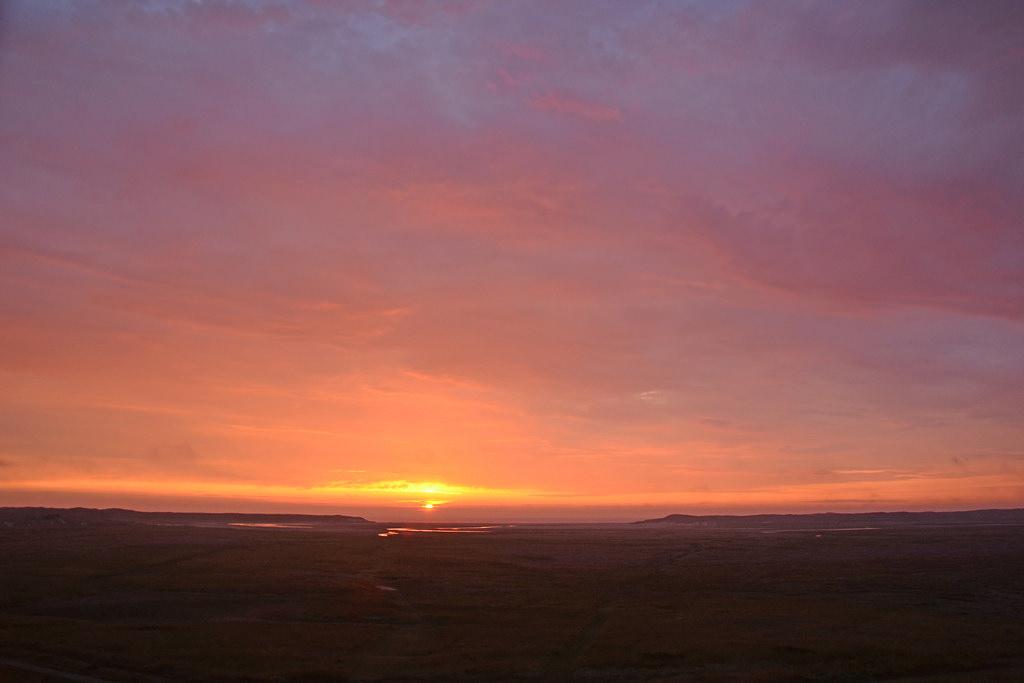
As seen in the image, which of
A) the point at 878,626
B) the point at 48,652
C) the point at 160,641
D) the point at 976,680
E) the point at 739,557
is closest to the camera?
the point at 976,680

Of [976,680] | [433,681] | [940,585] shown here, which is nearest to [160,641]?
[433,681]

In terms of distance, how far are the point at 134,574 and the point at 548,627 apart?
35.9 meters

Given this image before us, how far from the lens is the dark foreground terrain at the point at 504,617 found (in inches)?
1164

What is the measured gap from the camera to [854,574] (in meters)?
59.3

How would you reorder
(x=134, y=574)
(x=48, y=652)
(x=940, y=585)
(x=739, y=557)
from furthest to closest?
(x=739, y=557) → (x=134, y=574) → (x=940, y=585) → (x=48, y=652)

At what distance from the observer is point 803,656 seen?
1225 inches

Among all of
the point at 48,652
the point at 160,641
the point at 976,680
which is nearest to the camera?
the point at 976,680

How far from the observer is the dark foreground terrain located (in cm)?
2958

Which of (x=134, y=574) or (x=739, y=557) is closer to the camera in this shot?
(x=134, y=574)

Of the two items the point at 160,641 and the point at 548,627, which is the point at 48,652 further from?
the point at 548,627

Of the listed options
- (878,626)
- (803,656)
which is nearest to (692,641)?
(803,656)

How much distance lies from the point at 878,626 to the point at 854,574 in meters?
24.0

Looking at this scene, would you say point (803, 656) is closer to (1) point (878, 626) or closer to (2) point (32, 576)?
(1) point (878, 626)

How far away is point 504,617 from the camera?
3988cm
